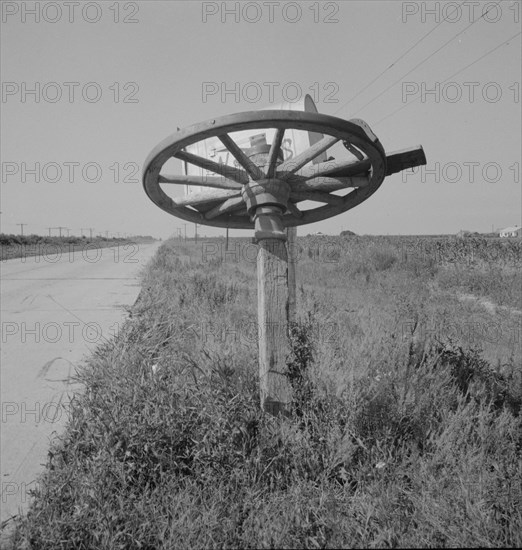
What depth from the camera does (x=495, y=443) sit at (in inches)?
88.4

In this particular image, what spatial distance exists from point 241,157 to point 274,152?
0.20 m

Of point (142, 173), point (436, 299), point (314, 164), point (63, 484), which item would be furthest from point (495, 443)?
point (436, 299)

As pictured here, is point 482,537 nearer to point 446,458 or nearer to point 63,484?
point 446,458

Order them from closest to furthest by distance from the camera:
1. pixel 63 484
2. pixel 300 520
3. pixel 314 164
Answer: pixel 300 520, pixel 63 484, pixel 314 164

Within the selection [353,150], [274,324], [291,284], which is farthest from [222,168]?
[291,284]

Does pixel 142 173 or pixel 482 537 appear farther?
pixel 142 173

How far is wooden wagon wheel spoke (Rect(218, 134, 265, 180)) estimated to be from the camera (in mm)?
1994

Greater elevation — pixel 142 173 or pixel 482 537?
pixel 142 173

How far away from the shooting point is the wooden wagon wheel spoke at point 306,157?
213cm

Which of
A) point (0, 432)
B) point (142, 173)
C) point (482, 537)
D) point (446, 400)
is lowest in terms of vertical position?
point (0, 432)

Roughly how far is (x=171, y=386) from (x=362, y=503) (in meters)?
1.47

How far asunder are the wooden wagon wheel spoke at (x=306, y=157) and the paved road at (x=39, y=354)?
8.11ft

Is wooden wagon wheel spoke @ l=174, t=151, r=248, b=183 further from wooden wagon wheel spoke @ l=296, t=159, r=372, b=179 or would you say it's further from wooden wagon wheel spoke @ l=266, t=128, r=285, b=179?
wooden wagon wheel spoke @ l=296, t=159, r=372, b=179

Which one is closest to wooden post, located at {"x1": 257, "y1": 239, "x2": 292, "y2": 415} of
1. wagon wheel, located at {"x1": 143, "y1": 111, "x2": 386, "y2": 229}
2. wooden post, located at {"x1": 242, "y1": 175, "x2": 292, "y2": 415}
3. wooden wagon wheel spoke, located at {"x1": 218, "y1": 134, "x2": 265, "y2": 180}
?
wooden post, located at {"x1": 242, "y1": 175, "x2": 292, "y2": 415}
